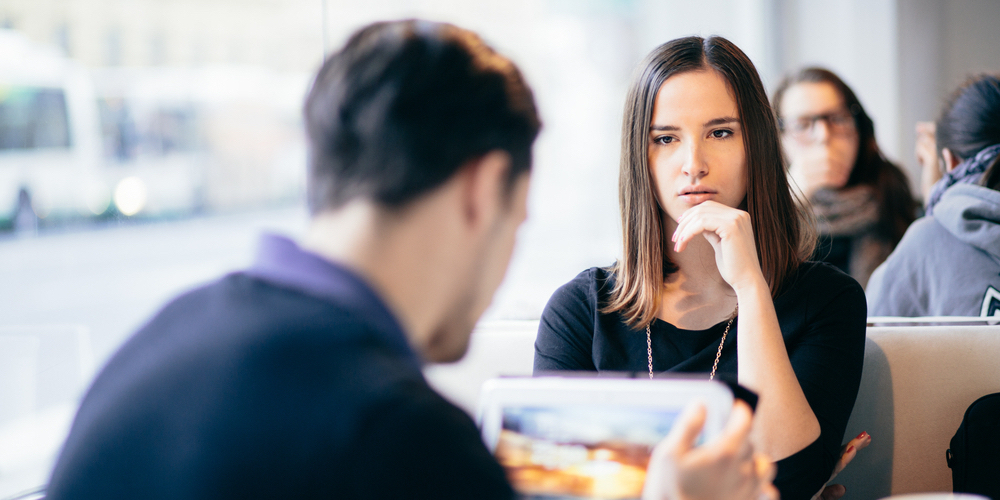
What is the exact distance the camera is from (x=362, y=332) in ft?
1.59

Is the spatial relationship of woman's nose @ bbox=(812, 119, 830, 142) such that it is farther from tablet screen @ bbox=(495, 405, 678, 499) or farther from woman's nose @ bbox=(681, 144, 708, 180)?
tablet screen @ bbox=(495, 405, 678, 499)

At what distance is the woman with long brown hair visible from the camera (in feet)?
3.63

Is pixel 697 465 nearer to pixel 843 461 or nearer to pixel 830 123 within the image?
pixel 843 461

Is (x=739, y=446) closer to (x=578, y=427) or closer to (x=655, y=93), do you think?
(x=578, y=427)

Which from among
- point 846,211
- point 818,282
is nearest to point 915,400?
point 818,282

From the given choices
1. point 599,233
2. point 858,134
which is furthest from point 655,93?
point 599,233

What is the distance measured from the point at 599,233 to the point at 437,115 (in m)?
4.65

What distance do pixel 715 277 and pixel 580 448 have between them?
0.79 m

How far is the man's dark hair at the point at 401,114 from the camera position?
0.54 metres

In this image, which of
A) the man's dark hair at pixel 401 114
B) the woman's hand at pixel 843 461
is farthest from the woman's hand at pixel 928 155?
the man's dark hair at pixel 401 114

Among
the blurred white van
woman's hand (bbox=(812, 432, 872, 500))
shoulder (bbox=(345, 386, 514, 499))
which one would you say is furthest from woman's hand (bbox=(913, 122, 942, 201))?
the blurred white van

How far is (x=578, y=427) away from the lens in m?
0.61

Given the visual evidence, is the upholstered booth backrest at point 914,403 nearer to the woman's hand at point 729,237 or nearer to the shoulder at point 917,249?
the shoulder at point 917,249

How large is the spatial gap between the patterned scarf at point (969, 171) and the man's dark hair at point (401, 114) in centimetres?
153
